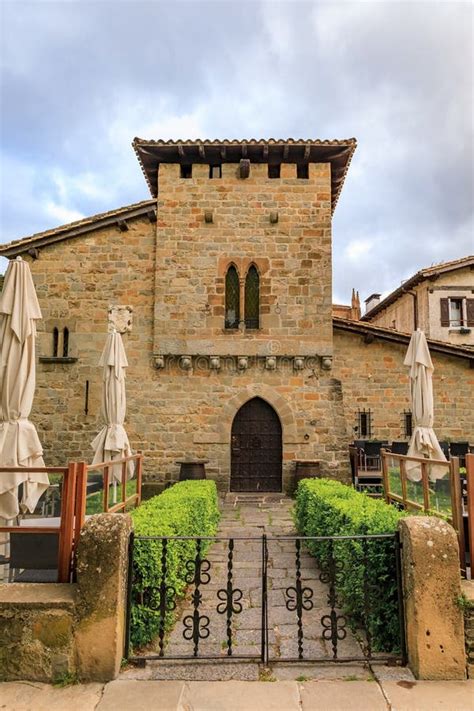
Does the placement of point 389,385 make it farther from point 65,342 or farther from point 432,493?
point 65,342

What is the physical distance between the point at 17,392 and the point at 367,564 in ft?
13.5

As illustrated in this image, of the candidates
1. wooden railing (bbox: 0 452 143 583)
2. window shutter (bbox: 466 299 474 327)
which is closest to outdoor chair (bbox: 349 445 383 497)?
wooden railing (bbox: 0 452 143 583)

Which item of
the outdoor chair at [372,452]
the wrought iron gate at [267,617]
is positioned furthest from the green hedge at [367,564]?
the outdoor chair at [372,452]

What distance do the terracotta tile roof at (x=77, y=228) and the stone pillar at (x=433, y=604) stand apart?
11457mm

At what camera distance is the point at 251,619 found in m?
4.75

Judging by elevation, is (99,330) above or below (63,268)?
below

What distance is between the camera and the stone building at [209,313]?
12.6 meters

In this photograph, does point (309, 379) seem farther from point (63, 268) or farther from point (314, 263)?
point (63, 268)

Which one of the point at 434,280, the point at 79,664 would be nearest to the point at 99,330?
the point at 79,664

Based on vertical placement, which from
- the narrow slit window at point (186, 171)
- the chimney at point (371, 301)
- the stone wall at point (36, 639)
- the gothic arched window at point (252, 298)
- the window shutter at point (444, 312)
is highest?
the chimney at point (371, 301)

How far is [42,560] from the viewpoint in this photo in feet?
14.3

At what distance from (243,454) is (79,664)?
9.22 metres

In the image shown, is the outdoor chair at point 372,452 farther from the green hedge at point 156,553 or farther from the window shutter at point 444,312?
the window shutter at point 444,312

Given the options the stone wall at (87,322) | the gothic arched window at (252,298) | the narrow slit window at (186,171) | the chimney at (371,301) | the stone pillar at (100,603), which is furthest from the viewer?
the chimney at (371,301)
